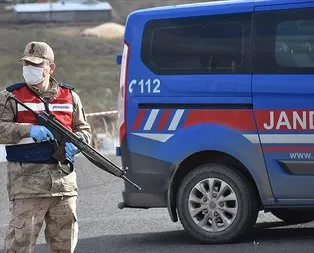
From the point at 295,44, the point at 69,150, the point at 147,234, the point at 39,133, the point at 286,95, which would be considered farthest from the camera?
the point at 147,234

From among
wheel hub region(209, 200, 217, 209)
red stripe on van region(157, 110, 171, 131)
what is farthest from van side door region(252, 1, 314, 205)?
red stripe on van region(157, 110, 171, 131)

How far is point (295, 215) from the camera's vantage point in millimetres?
8422

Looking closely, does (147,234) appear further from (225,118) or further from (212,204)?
(225,118)

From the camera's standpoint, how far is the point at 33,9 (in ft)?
201

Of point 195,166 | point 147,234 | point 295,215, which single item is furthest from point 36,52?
point 295,215

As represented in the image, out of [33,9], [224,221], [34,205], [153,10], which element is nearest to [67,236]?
[34,205]

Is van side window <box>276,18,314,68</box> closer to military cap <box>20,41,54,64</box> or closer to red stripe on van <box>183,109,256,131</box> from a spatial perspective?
red stripe on van <box>183,109,256,131</box>

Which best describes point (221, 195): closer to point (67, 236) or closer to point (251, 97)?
point (251, 97)

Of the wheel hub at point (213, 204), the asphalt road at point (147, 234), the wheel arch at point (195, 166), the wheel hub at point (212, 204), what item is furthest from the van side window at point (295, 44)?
the asphalt road at point (147, 234)

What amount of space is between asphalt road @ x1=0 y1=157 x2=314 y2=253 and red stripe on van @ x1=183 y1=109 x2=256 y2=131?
0.98 metres

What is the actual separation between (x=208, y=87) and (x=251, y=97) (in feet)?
1.25

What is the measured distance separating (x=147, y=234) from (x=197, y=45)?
1.89 m

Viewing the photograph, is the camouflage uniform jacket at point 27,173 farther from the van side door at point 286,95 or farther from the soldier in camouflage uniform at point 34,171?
the van side door at point 286,95

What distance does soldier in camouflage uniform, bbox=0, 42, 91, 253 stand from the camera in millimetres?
5469
